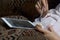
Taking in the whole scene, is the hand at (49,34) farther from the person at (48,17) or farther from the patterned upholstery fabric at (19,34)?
the person at (48,17)

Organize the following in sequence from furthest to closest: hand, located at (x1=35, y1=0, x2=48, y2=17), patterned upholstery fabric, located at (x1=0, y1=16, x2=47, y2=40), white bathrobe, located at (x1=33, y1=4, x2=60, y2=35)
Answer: hand, located at (x1=35, y1=0, x2=48, y2=17) < white bathrobe, located at (x1=33, y1=4, x2=60, y2=35) < patterned upholstery fabric, located at (x1=0, y1=16, x2=47, y2=40)

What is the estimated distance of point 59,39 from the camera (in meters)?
1.16

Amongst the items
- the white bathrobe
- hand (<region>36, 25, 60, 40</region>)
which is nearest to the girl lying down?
the white bathrobe

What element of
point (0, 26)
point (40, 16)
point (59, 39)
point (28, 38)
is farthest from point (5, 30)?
point (40, 16)

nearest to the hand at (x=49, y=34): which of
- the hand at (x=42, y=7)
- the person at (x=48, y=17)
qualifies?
the person at (x=48, y=17)

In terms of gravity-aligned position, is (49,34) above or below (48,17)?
above

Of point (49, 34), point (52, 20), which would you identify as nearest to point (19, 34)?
point (49, 34)

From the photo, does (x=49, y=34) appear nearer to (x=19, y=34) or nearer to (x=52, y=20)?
(x=19, y=34)

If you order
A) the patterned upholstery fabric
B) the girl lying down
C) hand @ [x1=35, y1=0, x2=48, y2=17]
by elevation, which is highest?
the patterned upholstery fabric

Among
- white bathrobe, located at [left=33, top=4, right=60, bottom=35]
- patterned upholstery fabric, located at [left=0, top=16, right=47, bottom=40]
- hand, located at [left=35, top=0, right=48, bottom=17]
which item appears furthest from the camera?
hand, located at [left=35, top=0, right=48, bottom=17]

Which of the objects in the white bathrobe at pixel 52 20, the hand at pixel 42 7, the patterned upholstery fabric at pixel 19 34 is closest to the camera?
the patterned upholstery fabric at pixel 19 34

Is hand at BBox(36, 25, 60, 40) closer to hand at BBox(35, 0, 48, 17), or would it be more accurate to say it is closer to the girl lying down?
the girl lying down

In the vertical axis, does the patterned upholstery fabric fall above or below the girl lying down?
above

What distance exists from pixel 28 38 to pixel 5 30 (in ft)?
0.69
